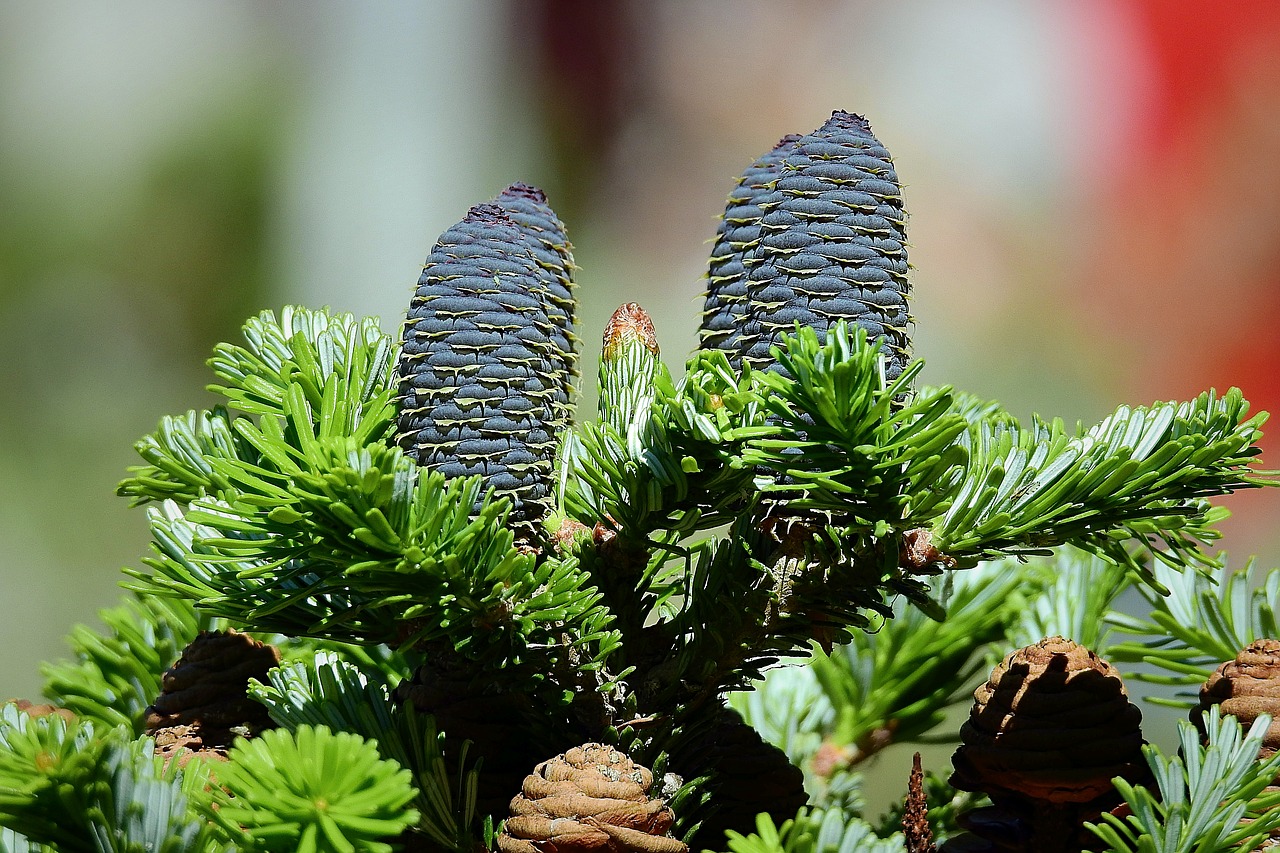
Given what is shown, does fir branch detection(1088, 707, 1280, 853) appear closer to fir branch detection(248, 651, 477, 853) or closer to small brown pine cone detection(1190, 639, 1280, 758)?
small brown pine cone detection(1190, 639, 1280, 758)

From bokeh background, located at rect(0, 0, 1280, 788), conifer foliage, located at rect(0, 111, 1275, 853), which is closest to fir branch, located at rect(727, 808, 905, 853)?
conifer foliage, located at rect(0, 111, 1275, 853)

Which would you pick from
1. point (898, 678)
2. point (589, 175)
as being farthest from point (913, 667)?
point (589, 175)

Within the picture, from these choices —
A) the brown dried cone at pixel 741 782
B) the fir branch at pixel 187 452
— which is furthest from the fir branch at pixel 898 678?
the fir branch at pixel 187 452

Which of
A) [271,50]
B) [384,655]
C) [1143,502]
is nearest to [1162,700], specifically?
→ [1143,502]

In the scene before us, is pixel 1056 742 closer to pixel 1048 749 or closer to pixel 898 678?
pixel 1048 749

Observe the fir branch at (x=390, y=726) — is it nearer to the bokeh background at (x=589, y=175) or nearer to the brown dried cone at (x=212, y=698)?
the brown dried cone at (x=212, y=698)

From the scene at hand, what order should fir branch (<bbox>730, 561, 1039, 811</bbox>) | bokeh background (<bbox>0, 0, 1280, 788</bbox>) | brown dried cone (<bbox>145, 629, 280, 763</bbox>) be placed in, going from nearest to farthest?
brown dried cone (<bbox>145, 629, 280, 763</bbox>) < fir branch (<bbox>730, 561, 1039, 811</bbox>) < bokeh background (<bbox>0, 0, 1280, 788</bbox>)

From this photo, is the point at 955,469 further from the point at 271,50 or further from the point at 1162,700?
the point at 271,50
